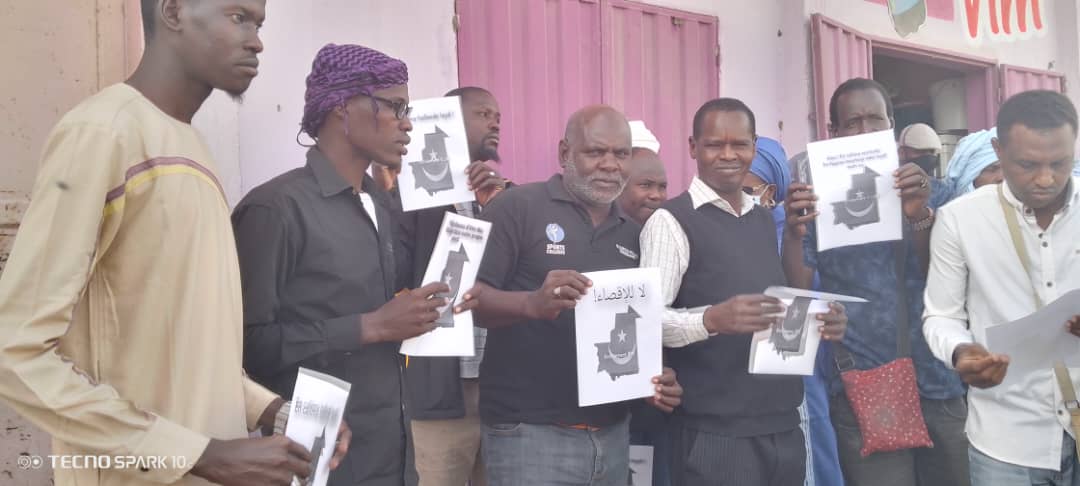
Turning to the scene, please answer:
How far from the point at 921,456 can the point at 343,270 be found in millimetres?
2551

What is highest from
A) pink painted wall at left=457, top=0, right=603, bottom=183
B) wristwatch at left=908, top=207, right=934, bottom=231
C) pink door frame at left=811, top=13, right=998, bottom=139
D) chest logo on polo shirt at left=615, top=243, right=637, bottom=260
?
pink door frame at left=811, top=13, right=998, bottom=139

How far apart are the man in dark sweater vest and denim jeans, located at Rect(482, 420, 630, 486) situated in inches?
12.7

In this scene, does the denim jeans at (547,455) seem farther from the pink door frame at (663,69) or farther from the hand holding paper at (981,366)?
the pink door frame at (663,69)

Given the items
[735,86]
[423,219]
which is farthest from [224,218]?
[735,86]

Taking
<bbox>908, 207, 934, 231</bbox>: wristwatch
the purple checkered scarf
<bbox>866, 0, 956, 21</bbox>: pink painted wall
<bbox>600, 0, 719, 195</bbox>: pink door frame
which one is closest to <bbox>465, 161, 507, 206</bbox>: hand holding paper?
the purple checkered scarf

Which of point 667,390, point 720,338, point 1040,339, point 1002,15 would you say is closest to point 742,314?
point 720,338

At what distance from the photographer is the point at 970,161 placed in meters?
4.75

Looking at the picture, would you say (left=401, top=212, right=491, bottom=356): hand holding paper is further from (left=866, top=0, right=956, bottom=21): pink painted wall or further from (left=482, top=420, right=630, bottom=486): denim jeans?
(left=866, top=0, right=956, bottom=21): pink painted wall

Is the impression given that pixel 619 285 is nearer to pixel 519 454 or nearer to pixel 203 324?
pixel 519 454

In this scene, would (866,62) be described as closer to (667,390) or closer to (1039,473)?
(1039,473)

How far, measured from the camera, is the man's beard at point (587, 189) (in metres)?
3.33

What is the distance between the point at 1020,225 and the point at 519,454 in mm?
1835

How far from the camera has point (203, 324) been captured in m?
1.89

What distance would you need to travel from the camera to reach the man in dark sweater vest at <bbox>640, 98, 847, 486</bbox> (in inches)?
125
